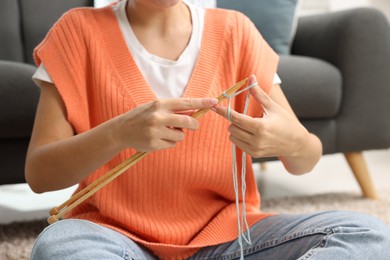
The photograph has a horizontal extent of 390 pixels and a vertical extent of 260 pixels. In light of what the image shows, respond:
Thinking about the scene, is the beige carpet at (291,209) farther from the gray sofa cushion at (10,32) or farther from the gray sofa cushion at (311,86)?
the gray sofa cushion at (10,32)

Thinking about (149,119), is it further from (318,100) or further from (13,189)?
(13,189)

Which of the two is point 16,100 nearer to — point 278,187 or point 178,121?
point 178,121

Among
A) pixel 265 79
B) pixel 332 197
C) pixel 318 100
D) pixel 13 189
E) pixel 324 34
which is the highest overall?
pixel 265 79

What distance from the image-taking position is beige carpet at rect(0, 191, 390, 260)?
50.4 inches

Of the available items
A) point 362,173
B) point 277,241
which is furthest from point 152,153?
point 362,173

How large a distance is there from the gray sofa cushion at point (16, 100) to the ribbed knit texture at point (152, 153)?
1.38ft

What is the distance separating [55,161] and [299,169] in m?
0.40

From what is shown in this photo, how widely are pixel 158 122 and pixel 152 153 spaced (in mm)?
181

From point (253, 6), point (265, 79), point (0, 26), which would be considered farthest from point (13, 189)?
point (265, 79)

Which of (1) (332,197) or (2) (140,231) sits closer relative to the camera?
(2) (140,231)

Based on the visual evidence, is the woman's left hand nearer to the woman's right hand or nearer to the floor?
the woman's right hand

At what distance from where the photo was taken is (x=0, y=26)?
179 centimetres

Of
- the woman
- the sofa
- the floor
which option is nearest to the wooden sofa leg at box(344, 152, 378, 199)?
the sofa

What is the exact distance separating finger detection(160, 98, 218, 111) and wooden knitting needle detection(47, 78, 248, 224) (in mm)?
18
